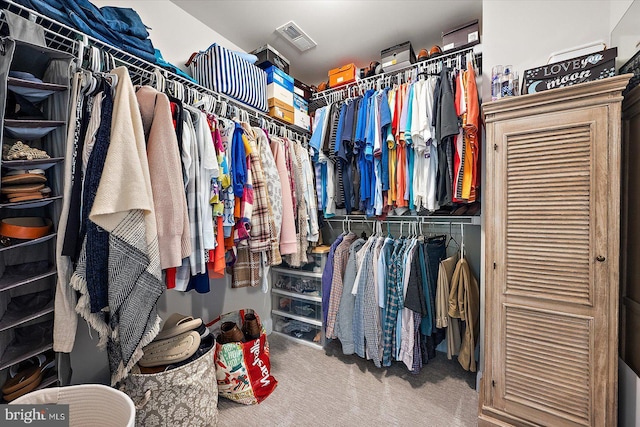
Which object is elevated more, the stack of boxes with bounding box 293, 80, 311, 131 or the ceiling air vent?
the ceiling air vent

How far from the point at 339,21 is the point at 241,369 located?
8.10ft

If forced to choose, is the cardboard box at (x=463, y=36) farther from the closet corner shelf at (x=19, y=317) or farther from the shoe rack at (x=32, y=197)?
the closet corner shelf at (x=19, y=317)

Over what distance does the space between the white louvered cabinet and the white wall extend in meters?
0.50

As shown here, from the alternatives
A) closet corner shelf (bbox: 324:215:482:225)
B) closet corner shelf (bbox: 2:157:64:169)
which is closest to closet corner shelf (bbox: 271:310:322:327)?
closet corner shelf (bbox: 324:215:482:225)

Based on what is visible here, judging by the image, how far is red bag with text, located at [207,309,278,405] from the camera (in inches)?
60.4

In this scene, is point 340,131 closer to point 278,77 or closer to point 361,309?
point 278,77

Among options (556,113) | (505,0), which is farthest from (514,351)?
(505,0)

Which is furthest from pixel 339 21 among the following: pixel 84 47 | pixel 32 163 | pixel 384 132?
pixel 32 163

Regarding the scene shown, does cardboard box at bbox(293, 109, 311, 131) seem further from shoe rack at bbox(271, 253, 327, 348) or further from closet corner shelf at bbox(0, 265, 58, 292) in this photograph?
closet corner shelf at bbox(0, 265, 58, 292)

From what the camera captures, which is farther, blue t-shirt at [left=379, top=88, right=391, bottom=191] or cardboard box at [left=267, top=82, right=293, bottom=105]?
cardboard box at [left=267, top=82, right=293, bottom=105]

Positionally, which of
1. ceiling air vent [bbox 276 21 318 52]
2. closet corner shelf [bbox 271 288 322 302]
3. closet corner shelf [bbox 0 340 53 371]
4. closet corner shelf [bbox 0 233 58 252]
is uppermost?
ceiling air vent [bbox 276 21 318 52]

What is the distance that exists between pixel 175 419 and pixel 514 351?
5.31 ft

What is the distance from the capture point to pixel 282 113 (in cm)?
212

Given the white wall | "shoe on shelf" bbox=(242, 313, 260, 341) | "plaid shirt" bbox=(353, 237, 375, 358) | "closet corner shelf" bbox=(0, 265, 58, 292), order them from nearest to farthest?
"closet corner shelf" bbox=(0, 265, 58, 292), the white wall, "shoe on shelf" bbox=(242, 313, 260, 341), "plaid shirt" bbox=(353, 237, 375, 358)
